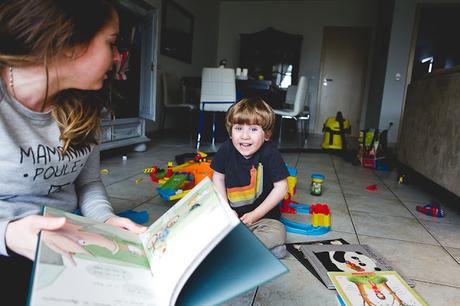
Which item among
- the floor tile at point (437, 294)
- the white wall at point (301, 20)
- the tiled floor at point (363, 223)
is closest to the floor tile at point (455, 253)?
the tiled floor at point (363, 223)

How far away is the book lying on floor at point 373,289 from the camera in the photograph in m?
0.89

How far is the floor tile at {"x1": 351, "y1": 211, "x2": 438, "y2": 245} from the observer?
57.4 inches

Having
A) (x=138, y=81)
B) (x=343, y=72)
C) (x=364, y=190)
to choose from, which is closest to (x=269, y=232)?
(x=364, y=190)

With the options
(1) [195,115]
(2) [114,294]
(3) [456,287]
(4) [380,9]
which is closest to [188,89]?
(1) [195,115]

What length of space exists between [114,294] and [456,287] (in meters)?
1.09

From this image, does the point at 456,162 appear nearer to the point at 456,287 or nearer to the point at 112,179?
the point at 456,287

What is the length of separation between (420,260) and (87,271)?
47.8 inches

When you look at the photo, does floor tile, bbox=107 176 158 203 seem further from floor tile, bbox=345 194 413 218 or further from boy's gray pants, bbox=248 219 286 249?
floor tile, bbox=345 194 413 218

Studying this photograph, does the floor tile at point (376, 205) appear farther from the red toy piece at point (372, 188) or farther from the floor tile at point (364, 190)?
the red toy piece at point (372, 188)

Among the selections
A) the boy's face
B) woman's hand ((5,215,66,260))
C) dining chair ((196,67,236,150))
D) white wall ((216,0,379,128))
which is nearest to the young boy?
the boy's face

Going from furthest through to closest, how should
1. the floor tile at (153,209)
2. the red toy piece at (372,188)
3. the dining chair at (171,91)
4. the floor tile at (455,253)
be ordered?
1. the dining chair at (171,91)
2. the red toy piece at (372,188)
3. the floor tile at (153,209)
4. the floor tile at (455,253)

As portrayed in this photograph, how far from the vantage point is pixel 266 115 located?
1289mm

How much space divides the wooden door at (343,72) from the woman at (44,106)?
603 centimetres

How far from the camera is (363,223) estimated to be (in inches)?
62.7
